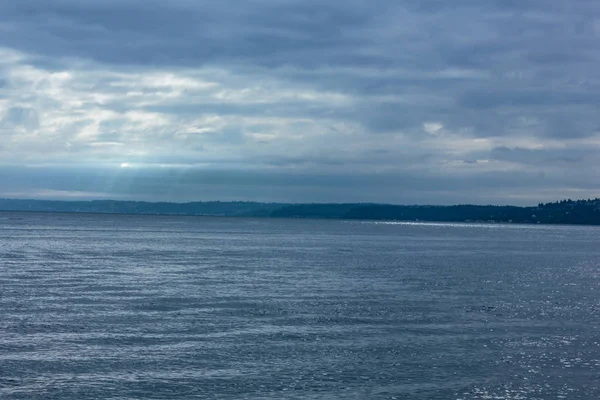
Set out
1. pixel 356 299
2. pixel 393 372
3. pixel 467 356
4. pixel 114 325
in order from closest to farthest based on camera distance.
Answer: pixel 393 372 < pixel 467 356 < pixel 114 325 < pixel 356 299

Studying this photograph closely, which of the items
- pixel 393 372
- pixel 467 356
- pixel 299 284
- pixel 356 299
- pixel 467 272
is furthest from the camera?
pixel 467 272

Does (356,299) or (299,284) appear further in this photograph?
(299,284)

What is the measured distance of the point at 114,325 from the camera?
35250 millimetres

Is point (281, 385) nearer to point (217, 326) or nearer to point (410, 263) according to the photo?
point (217, 326)

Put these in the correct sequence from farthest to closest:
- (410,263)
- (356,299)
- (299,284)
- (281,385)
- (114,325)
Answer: (410,263), (299,284), (356,299), (114,325), (281,385)

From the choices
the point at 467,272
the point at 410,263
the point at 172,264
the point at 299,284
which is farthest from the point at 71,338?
the point at 410,263

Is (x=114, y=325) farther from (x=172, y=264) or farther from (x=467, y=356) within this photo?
(x=172, y=264)

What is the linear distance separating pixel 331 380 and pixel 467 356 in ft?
23.6

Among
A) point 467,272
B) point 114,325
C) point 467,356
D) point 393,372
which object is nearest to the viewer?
point 393,372

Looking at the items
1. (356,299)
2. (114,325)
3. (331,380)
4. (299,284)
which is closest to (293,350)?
(331,380)

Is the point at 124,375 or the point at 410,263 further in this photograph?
the point at 410,263

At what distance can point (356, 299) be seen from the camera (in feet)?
157

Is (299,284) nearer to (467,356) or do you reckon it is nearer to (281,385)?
(467,356)

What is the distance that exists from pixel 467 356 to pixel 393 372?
4.49 m
